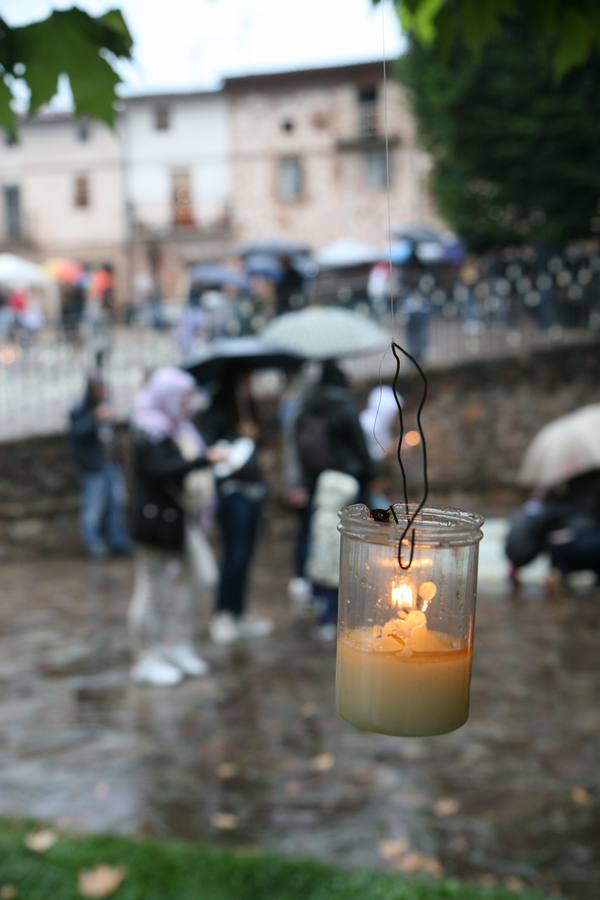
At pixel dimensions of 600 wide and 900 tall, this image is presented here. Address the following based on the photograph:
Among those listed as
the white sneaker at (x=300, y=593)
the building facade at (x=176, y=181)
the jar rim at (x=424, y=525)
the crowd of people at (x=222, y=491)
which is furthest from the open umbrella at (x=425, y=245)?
the jar rim at (x=424, y=525)

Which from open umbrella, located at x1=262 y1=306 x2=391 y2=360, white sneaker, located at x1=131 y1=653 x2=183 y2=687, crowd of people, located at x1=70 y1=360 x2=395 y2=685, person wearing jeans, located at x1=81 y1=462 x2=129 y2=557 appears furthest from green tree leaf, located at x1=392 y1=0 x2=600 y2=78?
person wearing jeans, located at x1=81 y1=462 x2=129 y2=557

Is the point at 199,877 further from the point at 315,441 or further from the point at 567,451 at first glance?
the point at 567,451

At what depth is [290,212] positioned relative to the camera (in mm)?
36344

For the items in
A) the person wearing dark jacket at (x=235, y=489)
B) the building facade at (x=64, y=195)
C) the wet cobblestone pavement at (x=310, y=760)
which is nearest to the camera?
the wet cobblestone pavement at (x=310, y=760)

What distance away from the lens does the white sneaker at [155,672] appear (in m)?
6.53

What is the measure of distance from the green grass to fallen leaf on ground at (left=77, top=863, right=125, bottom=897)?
0.08ft

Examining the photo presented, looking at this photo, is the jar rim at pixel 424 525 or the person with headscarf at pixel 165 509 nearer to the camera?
the jar rim at pixel 424 525

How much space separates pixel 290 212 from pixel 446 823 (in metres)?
33.5

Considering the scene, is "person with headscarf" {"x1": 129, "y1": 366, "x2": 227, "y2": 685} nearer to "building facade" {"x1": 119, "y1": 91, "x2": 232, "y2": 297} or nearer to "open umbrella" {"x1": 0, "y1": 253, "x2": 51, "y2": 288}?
"open umbrella" {"x1": 0, "y1": 253, "x2": 51, "y2": 288}

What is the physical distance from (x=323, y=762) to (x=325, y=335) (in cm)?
343

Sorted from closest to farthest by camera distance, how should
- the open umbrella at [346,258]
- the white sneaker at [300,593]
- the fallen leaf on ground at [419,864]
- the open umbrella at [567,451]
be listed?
the fallen leaf on ground at [419,864] → the open umbrella at [567,451] → the white sneaker at [300,593] → the open umbrella at [346,258]

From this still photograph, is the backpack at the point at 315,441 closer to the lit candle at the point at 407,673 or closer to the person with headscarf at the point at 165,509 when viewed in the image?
the person with headscarf at the point at 165,509

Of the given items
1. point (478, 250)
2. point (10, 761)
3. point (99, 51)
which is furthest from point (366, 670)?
point (478, 250)

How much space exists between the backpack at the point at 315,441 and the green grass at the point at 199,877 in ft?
10.8
